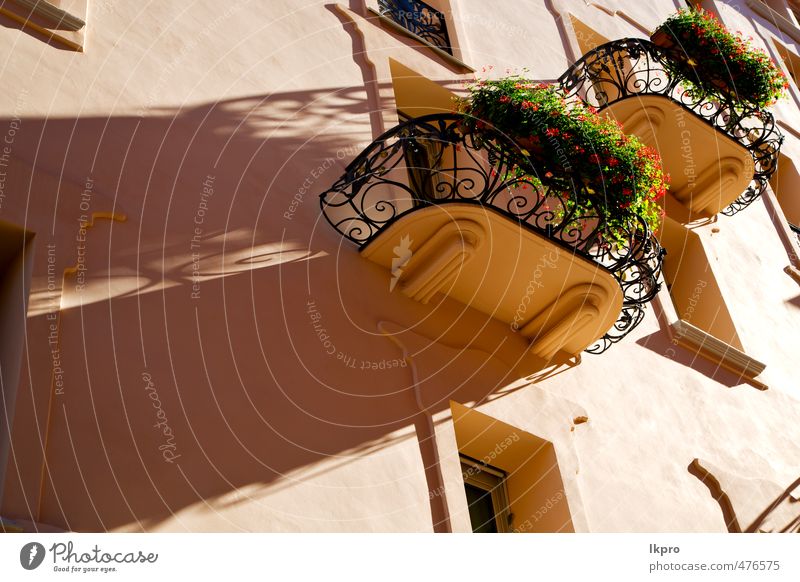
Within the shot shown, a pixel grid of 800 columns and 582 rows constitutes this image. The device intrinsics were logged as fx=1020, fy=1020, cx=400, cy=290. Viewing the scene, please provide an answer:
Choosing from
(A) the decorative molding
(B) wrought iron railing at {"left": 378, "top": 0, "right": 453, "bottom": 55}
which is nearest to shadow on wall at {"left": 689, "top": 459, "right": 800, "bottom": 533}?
(B) wrought iron railing at {"left": 378, "top": 0, "right": 453, "bottom": 55}

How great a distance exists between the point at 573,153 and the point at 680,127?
4.04 meters

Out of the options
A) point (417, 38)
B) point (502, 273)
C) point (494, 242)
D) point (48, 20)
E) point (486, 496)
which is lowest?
point (486, 496)

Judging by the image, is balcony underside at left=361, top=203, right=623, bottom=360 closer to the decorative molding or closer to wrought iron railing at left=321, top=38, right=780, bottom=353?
wrought iron railing at left=321, top=38, right=780, bottom=353

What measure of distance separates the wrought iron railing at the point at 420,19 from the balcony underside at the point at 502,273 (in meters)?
3.61

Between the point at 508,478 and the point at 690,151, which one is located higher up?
the point at 690,151

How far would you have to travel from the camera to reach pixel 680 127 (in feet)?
39.6

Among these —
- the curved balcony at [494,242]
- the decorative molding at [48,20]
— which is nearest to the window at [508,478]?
the curved balcony at [494,242]

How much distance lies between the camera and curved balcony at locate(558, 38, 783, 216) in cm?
1191

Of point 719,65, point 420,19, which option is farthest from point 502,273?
point 719,65

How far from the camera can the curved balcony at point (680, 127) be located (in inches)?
469

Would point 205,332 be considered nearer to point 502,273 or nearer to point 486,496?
point 502,273

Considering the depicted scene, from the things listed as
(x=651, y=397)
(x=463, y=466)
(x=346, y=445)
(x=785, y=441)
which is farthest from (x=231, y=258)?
(x=785, y=441)

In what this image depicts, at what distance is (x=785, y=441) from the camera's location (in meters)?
10.2

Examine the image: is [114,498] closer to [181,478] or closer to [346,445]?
[181,478]
